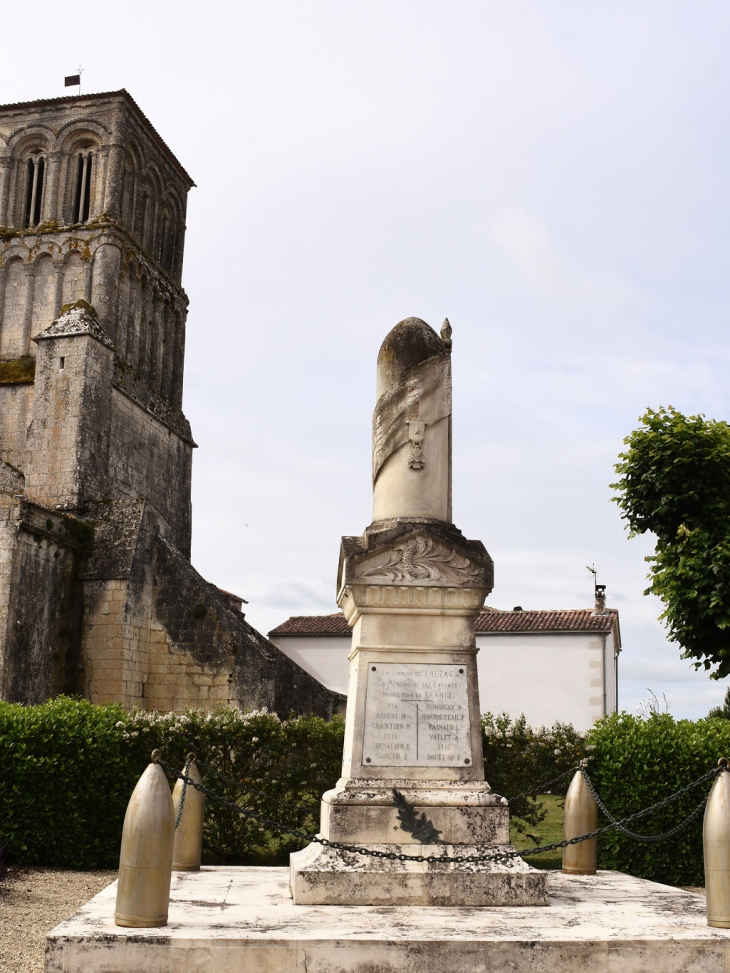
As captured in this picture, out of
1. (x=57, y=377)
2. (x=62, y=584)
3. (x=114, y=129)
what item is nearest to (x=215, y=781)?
(x=62, y=584)

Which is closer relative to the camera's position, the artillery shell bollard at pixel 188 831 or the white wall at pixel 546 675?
the artillery shell bollard at pixel 188 831

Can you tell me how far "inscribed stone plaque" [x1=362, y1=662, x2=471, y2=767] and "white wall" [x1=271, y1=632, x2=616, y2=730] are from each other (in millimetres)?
23686

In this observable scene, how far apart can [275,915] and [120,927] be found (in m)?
0.94

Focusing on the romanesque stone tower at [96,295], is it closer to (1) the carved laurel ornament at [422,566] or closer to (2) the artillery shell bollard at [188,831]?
(2) the artillery shell bollard at [188,831]

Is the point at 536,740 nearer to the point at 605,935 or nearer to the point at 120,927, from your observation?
the point at 605,935

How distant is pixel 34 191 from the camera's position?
97.7 ft

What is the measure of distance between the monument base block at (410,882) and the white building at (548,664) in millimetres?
23624

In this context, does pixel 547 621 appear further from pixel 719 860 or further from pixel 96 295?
pixel 719 860

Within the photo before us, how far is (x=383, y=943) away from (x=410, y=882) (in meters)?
1.03

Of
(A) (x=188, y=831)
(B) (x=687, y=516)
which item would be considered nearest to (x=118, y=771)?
(A) (x=188, y=831)

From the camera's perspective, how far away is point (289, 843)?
10578mm

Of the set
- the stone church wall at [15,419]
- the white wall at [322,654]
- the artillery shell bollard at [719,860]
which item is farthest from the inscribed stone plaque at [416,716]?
the white wall at [322,654]

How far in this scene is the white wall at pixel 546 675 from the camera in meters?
29.8

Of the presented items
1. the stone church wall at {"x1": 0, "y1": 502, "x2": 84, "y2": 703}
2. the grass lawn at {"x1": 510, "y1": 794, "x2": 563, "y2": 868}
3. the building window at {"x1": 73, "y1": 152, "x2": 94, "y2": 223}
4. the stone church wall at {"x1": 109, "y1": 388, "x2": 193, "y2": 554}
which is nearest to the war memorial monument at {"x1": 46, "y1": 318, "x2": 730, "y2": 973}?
the grass lawn at {"x1": 510, "y1": 794, "x2": 563, "y2": 868}
